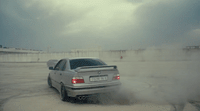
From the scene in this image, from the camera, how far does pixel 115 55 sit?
3966 cm

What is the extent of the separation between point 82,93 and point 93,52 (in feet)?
121

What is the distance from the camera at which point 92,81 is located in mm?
4496

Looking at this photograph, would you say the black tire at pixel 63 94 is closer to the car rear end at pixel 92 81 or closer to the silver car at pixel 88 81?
the silver car at pixel 88 81

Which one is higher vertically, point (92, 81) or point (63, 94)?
point (92, 81)

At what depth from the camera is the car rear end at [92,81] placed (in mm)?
4379

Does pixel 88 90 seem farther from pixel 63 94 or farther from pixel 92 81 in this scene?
pixel 63 94

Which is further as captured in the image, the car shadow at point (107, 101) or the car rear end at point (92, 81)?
the car shadow at point (107, 101)

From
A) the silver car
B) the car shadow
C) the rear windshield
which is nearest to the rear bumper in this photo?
the silver car

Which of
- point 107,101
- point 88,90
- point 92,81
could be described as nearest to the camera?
point 88,90

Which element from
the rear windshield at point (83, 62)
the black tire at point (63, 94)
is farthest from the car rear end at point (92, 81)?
the rear windshield at point (83, 62)

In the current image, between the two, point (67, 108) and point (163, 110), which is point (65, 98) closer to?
point (67, 108)

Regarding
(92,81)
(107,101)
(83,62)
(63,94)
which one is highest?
(83,62)

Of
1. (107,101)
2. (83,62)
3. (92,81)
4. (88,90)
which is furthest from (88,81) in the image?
(83,62)

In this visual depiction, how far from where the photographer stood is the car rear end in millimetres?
4379
